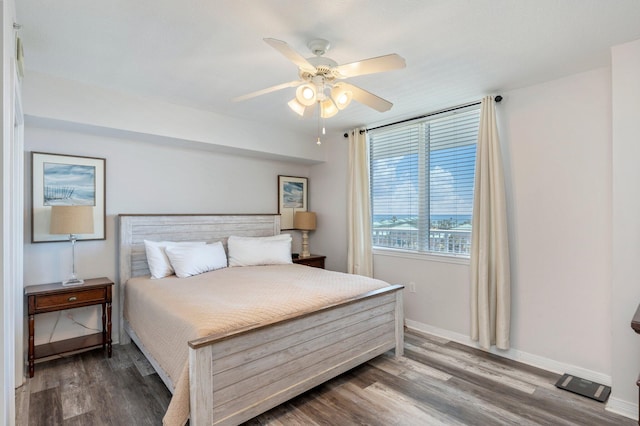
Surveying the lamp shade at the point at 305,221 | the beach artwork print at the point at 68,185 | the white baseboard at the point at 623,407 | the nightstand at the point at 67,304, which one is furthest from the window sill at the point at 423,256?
the beach artwork print at the point at 68,185

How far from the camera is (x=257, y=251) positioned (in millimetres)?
3936

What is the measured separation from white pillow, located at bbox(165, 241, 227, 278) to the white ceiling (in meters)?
1.57

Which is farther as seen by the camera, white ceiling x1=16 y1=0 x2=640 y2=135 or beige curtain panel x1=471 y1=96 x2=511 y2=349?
beige curtain panel x1=471 y1=96 x2=511 y2=349

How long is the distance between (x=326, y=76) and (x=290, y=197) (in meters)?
2.96

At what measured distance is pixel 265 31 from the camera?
2.05 metres

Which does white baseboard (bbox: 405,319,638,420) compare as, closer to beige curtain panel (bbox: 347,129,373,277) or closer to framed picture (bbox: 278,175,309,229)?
beige curtain panel (bbox: 347,129,373,277)

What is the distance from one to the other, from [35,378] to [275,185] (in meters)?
3.23

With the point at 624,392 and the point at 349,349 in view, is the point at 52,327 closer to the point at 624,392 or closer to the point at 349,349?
the point at 349,349

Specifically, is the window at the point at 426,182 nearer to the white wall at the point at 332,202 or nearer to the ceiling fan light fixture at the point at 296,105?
the white wall at the point at 332,202

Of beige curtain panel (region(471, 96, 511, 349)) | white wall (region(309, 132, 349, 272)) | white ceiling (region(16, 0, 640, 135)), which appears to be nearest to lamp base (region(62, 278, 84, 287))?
white ceiling (region(16, 0, 640, 135))

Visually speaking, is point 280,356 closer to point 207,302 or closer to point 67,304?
point 207,302

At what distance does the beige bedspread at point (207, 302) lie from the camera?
6.43ft

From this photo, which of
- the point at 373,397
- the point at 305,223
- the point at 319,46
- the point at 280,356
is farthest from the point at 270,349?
the point at 305,223

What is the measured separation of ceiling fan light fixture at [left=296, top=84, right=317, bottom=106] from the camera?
2143 mm
